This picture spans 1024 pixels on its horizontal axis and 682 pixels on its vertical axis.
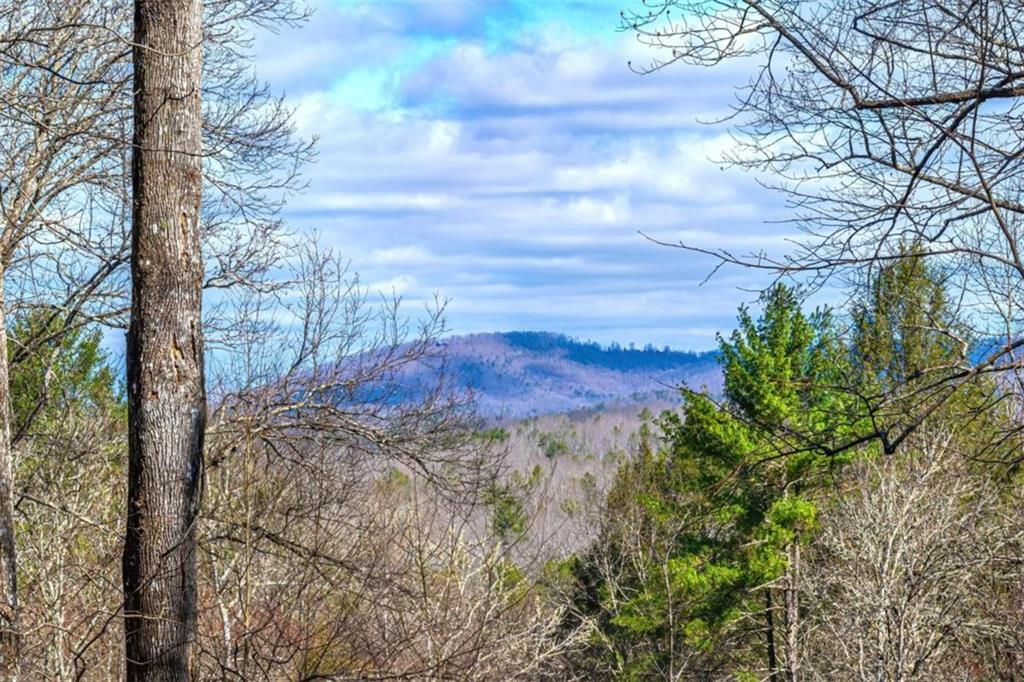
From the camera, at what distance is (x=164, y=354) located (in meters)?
5.92

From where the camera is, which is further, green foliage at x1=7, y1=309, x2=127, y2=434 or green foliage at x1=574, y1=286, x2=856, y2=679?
green foliage at x1=574, y1=286, x2=856, y2=679

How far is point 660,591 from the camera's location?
2645 centimetres

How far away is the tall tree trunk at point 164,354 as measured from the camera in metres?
5.79

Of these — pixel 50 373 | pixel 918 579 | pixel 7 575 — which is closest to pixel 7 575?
pixel 7 575

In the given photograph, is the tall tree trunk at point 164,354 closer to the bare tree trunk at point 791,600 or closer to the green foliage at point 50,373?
the green foliage at point 50,373

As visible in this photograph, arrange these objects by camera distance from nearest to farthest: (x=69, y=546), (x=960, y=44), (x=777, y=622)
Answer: (x=960, y=44)
(x=69, y=546)
(x=777, y=622)

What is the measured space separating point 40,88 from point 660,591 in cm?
1934

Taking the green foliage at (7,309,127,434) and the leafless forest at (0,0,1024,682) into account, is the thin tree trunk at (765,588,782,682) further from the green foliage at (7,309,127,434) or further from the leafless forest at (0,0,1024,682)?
the green foliage at (7,309,127,434)

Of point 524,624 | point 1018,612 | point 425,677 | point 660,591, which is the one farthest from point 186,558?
point 660,591

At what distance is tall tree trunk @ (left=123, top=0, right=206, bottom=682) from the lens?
579cm

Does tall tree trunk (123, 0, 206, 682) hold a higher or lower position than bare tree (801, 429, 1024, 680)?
higher

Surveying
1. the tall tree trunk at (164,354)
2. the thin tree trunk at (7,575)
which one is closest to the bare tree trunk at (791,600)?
the thin tree trunk at (7,575)

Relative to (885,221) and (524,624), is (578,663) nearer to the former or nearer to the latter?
(524,624)

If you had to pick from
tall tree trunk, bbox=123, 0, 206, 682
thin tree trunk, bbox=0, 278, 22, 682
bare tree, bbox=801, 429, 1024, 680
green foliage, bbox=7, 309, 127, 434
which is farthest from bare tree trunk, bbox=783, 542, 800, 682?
tall tree trunk, bbox=123, 0, 206, 682
